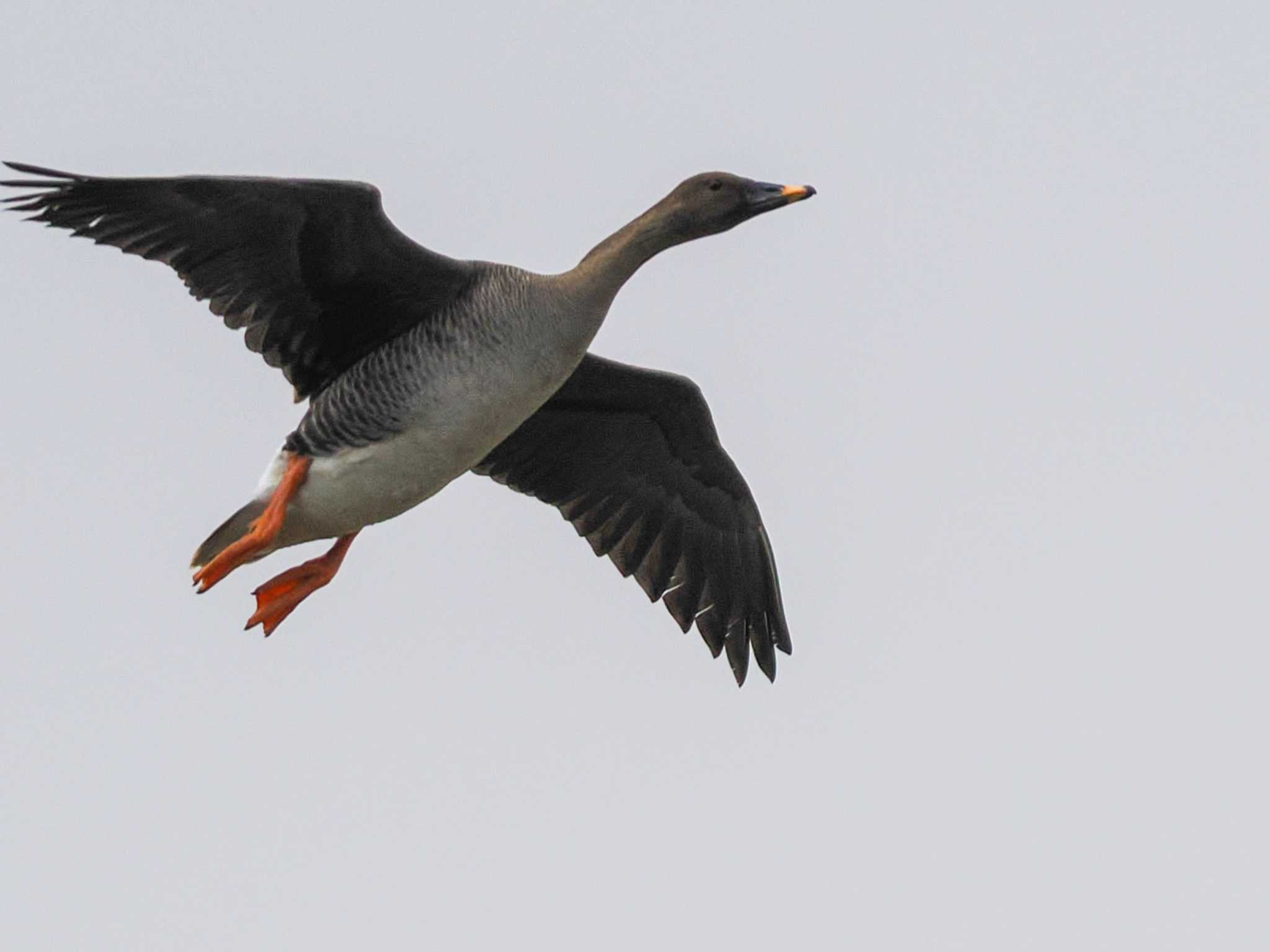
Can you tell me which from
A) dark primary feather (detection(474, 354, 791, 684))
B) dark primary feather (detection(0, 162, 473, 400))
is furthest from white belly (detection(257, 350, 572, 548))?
dark primary feather (detection(474, 354, 791, 684))

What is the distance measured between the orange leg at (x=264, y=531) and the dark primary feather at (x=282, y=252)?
0.67 metres

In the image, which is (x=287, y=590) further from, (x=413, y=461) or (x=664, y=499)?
(x=664, y=499)

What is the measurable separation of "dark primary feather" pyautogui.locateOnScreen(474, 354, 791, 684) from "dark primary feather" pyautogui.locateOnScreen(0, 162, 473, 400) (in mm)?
2263

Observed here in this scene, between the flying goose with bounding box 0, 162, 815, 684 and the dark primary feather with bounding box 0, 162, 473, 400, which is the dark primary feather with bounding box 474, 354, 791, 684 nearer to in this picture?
the flying goose with bounding box 0, 162, 815, 684

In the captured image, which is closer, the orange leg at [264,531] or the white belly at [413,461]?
the white belly at [413,461]

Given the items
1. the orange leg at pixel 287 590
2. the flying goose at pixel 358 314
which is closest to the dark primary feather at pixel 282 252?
the flying goose at pixel 358 314

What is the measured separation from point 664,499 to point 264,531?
393 centimetres

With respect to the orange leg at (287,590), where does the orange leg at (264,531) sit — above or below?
above

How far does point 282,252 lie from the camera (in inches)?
656

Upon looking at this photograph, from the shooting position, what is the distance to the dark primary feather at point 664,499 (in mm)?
19234

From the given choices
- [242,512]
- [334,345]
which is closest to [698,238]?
[334,345]

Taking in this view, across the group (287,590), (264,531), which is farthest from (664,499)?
(264,531)

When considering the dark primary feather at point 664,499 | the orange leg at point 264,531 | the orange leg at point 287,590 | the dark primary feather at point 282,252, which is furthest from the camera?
the dark primary feather at point 664,499

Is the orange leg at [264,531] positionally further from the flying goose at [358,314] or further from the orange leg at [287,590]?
the orange leg at [287,590]
